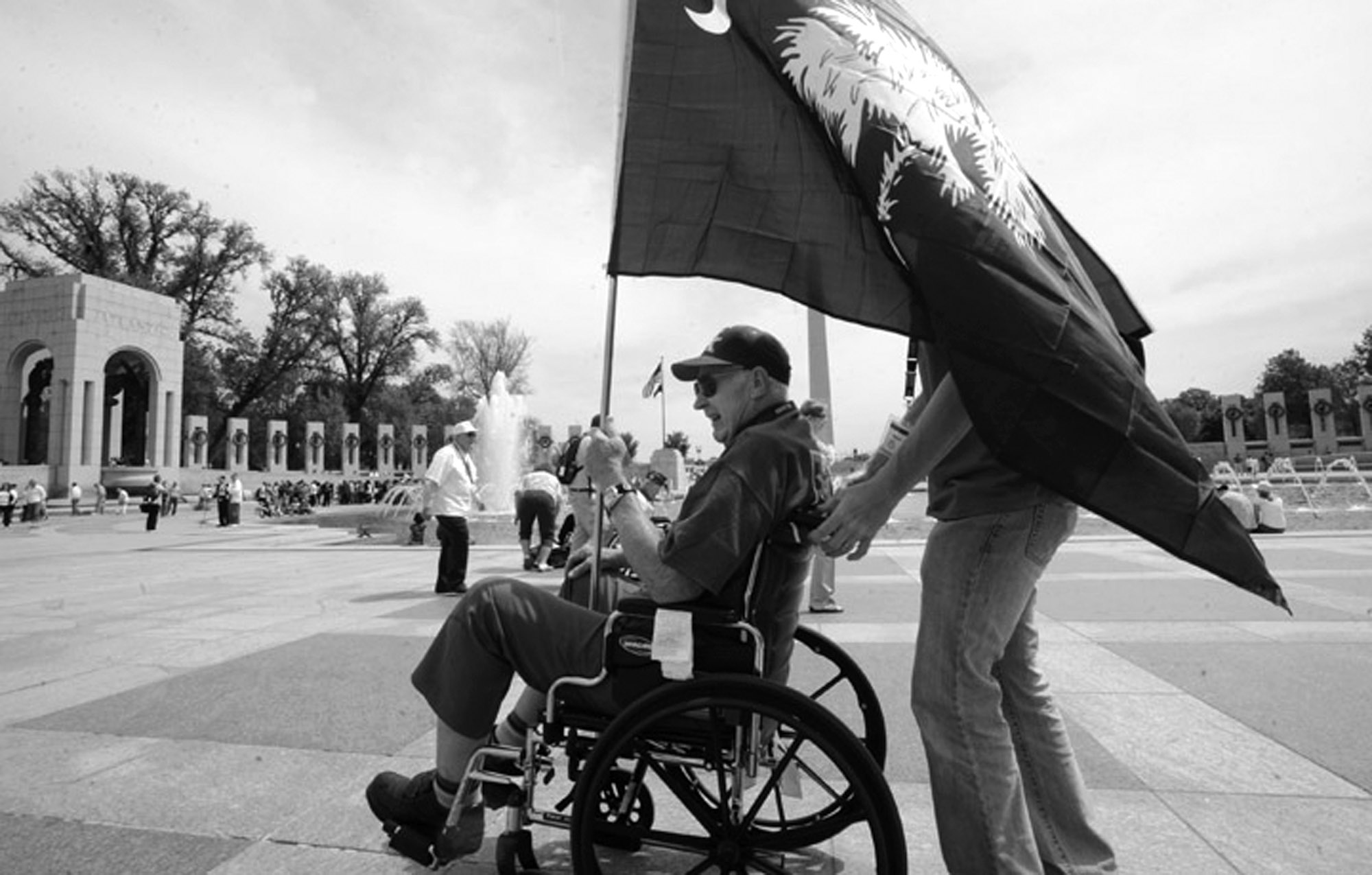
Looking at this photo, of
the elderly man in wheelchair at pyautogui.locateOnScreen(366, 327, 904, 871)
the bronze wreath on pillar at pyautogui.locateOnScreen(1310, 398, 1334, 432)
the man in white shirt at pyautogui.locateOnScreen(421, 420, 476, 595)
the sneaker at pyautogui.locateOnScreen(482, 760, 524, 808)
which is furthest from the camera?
the bronze wreath on pillar at pyautogui.locateOnScreen(1310, 398, 1334, 432)

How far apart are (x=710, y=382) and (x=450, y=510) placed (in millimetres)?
6165

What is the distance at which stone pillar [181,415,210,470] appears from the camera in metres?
46.1

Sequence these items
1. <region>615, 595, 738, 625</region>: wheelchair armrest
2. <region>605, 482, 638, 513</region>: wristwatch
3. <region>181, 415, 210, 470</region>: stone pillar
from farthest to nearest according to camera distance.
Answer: <region>181, 415, 210, 470</region>: stone pillar
<region>605, 482, 638, 513</region>: wristwatch
<region>615, 595, 738, 625</region>: wheelchair armrest

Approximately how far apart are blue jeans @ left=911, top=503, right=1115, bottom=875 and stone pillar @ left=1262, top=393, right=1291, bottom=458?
71.6 meters

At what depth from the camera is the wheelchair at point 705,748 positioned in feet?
5.73

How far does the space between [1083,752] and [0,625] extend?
25.7 feet

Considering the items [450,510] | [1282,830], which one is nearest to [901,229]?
[1282,830]

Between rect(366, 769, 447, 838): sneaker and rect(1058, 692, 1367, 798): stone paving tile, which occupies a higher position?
rect(366, 769, 447, 838): sneaker

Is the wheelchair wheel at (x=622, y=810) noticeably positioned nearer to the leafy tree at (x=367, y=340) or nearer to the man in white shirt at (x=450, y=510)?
the man in white shirt at (x=450, y=510)

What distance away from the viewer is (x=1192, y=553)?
150 cm

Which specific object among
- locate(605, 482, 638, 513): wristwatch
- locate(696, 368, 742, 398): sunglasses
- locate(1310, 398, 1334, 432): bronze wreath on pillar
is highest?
locate(1310, 398, 1334, 432): bronze wreath on pillar

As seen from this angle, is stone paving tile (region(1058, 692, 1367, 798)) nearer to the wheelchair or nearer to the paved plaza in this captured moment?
the paved plaza

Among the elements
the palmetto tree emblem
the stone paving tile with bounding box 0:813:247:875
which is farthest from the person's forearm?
the stone paving tile with bounding box 0:813:247:875

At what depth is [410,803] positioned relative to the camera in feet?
7.20
